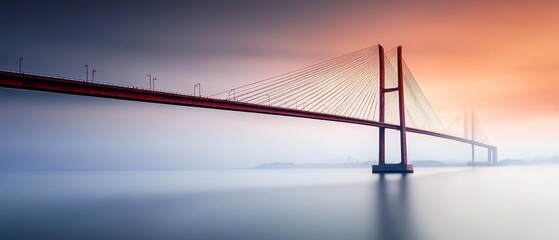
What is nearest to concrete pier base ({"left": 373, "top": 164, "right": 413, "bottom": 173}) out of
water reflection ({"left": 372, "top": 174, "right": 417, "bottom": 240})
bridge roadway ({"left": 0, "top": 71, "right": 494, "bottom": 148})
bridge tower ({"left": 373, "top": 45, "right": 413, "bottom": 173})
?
bridge tower ({"left": 373, "top": 45, "right": 413, "bottom": 173})

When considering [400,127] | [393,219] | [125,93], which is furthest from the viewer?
[400,127]

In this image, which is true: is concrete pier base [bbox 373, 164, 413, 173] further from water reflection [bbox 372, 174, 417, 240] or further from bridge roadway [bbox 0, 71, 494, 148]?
water reflection [bbox 372, 174, 417, 240]

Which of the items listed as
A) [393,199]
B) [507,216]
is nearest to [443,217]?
[507,216]

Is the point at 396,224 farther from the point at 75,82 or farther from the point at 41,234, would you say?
the point at 75,82

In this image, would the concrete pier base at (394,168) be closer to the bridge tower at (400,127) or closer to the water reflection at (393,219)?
the bridge tower at (400,127)

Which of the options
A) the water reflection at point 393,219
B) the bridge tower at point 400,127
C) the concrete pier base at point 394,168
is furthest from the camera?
the concrete pier base at point 394,168

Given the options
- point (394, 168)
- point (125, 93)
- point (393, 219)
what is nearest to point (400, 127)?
point (394, 168)

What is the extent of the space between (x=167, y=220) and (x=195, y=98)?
1456 cm

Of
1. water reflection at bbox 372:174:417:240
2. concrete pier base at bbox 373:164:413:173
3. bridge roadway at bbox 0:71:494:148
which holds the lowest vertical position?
concrete pier base at bbox 373:164:413:173

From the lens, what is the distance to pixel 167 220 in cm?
1332

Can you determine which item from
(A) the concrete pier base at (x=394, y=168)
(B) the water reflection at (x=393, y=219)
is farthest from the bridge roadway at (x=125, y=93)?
(A) the concrete pier base at (x=394, y=168)

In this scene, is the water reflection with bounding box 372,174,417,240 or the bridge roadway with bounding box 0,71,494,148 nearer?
the water reflection with bounding box 372,174,417,240

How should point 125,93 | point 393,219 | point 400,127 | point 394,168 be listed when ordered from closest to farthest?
point 393,219 → point 125,93 → point 400,127 → point 394,168

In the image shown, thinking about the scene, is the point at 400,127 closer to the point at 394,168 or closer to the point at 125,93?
the point at 394,168
